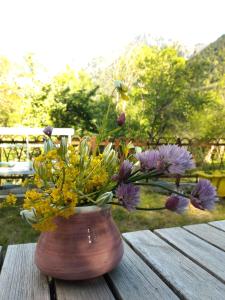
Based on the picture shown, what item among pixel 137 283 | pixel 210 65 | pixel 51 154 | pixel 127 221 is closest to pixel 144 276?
pixel 137 283

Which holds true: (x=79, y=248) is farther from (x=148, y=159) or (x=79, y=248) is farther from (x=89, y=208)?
(x=148, y=159)

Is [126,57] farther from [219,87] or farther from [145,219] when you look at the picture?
[145,219]

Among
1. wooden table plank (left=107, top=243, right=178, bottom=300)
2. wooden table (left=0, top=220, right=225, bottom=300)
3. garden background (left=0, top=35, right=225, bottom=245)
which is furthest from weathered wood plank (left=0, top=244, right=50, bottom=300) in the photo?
garden background (left=0, top=35, right=225, bottom=245)

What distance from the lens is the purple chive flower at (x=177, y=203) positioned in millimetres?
768

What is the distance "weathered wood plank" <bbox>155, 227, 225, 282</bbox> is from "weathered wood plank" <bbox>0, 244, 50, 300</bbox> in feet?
1.54

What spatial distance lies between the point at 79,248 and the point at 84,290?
0.10 m

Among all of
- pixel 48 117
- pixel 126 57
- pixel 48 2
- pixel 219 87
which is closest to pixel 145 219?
pixel 48 117

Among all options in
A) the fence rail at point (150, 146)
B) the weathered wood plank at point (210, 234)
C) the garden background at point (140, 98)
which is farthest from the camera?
the garden background at point (140, 98)

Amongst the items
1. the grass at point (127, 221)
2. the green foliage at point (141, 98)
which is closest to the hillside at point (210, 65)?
the green foliage at point (141, 98)

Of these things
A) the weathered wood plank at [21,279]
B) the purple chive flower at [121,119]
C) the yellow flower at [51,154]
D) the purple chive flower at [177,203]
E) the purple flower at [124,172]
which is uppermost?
the purple chive flower at [121,119]

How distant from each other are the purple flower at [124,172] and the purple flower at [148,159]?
1.3 inches

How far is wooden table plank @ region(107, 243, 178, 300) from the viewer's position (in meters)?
0.79

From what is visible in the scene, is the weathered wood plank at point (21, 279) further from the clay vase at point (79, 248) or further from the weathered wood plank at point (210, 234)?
the weathered wood plank at point (210, 234)

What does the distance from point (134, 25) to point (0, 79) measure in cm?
3072
